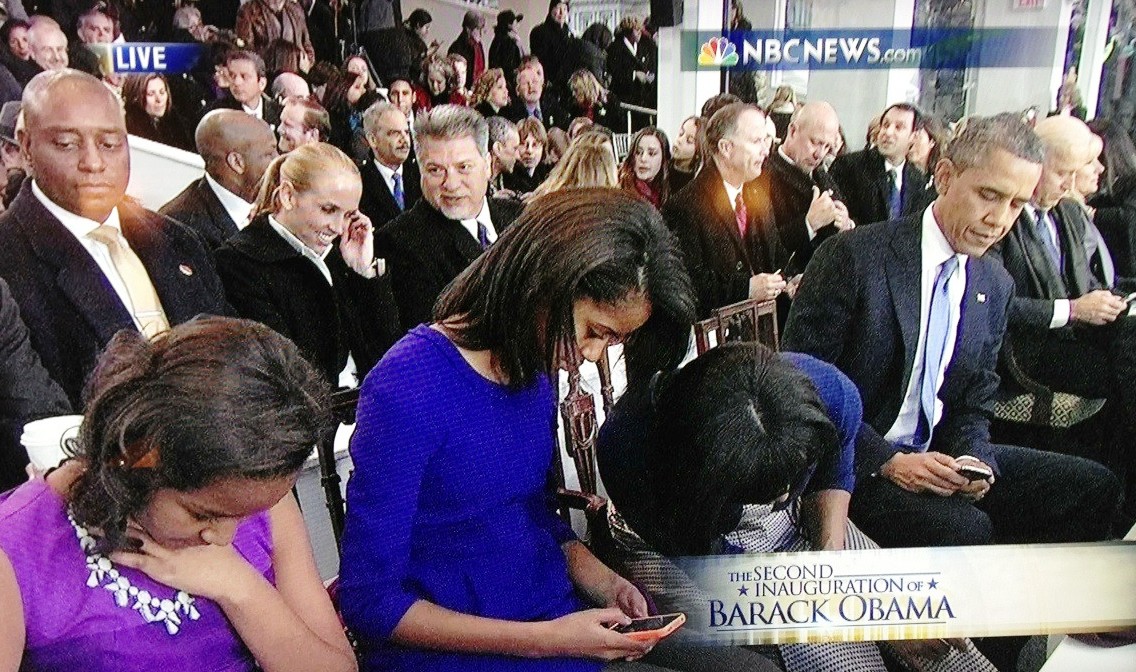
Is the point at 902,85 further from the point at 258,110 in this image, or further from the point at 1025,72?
the point at 258,110

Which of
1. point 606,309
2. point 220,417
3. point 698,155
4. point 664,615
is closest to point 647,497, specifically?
point 664,615

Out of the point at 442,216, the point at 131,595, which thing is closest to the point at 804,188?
the point at 442,216

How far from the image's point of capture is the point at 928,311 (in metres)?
1.18

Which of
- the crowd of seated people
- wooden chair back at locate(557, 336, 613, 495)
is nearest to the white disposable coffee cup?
the crowd of seated people

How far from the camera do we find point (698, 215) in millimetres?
1152

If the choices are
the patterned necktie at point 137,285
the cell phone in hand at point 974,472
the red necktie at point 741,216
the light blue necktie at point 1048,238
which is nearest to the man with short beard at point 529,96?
the red necktie at point 741,216

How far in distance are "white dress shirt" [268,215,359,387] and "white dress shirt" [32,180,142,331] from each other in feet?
0.58

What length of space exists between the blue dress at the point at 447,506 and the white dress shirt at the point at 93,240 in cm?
31

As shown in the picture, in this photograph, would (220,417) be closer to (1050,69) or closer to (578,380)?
(578,380)

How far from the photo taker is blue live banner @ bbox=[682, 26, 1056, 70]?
3.64ft

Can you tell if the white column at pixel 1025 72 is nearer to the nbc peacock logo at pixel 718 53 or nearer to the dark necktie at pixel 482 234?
the nbc peacock logo at pixel 718 53

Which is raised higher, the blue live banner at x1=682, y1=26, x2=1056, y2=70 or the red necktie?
the blue live banner at x1=682, y1=26, x2=1056, y2=70

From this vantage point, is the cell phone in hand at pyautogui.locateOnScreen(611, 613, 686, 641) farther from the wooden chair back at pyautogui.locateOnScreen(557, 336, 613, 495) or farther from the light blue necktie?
the light blue necktie

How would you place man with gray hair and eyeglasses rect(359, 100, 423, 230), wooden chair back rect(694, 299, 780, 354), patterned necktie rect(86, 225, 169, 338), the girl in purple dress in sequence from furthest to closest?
1. wooden chair back rect(694, 299, 780, 354)
2. man with gray hair and eyeglasses rect(359, 100, 423, 230)
3. patterned necktie rect(86, 225, 169, 338)
4. the girl in purple dress
